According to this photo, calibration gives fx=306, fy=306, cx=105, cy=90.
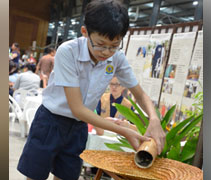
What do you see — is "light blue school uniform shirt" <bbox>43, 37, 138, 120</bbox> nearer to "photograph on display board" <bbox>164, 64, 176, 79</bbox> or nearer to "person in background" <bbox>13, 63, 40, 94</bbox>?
"photograph on display board" <bbox>164, 64, 176, 79</bbox>

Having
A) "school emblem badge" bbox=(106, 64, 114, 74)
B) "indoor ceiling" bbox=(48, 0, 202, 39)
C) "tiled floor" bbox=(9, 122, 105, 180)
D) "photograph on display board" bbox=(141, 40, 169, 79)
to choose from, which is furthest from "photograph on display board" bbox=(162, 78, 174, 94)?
"indoor ceiling" bbox=(48, 0, 202, 39)

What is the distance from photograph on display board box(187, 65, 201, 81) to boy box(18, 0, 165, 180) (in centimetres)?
204

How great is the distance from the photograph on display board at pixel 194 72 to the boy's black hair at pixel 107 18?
2.35 m

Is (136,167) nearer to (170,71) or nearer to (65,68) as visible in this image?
(65,68)

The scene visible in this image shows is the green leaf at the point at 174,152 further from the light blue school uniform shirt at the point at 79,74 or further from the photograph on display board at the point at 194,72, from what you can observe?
the photograph on display board at the point at 194,72

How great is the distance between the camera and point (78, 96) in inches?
50.4

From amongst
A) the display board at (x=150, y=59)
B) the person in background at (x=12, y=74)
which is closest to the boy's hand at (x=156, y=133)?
the display board at (x=150, y=59)

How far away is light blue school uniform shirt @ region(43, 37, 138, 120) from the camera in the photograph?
4.37ft

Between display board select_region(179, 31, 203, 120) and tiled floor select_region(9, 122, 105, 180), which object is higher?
display board select_region(179, 31, 203, 120)

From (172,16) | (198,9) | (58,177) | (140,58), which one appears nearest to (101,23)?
(58,177)

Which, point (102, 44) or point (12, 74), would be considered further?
point (12, 74)

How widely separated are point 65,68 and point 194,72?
245 centimetres

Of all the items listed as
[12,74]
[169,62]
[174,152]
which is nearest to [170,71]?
[169,62]

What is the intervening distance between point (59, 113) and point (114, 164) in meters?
0.40
